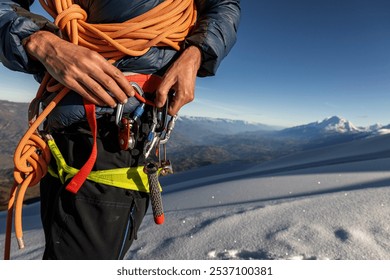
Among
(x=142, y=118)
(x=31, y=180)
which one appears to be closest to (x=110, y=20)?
(x=142, y=118)

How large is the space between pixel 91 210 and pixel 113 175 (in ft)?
0.52

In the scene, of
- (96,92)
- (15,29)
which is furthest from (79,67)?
(15,29)

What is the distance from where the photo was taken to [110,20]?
100cm

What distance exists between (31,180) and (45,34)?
0.58 m

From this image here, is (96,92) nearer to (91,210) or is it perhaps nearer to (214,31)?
(91,210)

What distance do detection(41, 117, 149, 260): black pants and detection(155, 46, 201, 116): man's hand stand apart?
0.24 metres

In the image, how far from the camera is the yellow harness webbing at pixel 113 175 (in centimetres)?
96

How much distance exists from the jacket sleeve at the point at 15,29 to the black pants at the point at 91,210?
0.31 m

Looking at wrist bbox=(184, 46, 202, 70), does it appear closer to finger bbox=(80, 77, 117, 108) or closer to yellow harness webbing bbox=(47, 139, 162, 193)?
finger bbox=(80, 77, 117, 108)

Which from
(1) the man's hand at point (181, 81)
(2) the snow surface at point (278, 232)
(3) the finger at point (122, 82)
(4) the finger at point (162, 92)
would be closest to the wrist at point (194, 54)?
(1) the man's hand at point (181, 81)

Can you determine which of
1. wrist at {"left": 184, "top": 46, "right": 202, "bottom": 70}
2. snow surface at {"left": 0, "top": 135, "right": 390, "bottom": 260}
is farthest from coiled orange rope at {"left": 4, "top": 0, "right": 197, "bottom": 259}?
snow surface at {"left": 0, "top": 135, "right": 390, "bottom": 260}

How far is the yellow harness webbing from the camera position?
0.96 metres

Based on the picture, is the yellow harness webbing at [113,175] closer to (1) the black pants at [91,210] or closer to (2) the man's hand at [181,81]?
(1) the black pants at [91,210]
